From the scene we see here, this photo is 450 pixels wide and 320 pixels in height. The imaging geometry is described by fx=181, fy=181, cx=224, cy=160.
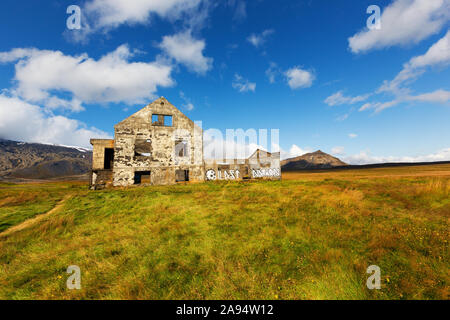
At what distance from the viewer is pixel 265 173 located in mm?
25422

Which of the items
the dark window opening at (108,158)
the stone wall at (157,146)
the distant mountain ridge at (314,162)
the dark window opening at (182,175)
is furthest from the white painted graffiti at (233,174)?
the distant mountain ridge at (314,162)

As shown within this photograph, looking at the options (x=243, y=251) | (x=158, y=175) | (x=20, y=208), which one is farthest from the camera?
(x=158, y=175)

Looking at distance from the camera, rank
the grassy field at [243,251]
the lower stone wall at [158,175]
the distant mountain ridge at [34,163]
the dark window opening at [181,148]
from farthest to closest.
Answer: the distant mountain ridge at [34,163]
the dark window opening at [181,148]
the lower stone wall at [158,175]
the grassy field at [243,251]

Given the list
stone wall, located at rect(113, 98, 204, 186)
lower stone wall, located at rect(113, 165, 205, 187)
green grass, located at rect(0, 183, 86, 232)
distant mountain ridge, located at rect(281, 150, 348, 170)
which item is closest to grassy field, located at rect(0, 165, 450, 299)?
green grass, located at rect(0, 183, 86, 232)

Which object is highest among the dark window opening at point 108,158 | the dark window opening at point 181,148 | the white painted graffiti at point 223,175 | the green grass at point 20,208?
the dark window opening at point 181,148

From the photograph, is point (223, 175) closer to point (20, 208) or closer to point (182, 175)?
point (182, 175)

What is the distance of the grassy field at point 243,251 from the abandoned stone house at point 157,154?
11.0 metres

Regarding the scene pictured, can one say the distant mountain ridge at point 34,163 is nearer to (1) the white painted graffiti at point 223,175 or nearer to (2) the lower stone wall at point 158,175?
(2) the lower stone wall at point 158,175

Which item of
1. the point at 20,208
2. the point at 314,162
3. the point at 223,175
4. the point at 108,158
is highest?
the point at 314,162

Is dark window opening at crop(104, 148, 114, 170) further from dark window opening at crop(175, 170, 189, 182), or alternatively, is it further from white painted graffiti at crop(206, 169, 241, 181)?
white painted graffiti at crop(206, 169, 241, 181)

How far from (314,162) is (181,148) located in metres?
134

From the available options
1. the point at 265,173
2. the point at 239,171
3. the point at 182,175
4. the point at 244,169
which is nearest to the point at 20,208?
the point at 182,175

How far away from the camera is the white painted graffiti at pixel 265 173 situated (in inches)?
996

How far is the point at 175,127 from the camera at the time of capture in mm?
22578
